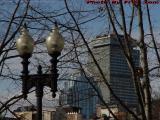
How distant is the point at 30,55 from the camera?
457 inches

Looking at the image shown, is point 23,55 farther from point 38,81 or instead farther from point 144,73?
point 144,73

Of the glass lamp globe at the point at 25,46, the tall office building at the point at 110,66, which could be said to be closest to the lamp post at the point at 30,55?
the glass lamp globe at the point at 25,46

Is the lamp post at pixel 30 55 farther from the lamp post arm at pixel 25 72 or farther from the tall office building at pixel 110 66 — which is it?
the tall office building at pixel 110 66

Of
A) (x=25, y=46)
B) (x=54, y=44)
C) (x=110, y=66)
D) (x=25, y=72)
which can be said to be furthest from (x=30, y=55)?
(x=110, y=66)

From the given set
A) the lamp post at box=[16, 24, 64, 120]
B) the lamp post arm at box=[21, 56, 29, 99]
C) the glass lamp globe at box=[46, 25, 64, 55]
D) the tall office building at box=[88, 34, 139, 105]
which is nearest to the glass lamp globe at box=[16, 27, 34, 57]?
the lamp post at box=[16, 24, 64, 120]

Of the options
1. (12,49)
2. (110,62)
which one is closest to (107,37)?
(110,62)

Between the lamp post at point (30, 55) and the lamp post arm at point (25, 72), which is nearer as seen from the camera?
the lamp post at point (30, 55)

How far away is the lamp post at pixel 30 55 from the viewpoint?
442 inches

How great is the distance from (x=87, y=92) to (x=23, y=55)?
6.71 m

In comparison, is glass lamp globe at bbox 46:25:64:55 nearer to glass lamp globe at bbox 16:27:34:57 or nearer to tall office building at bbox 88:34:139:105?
glass lamp globe at bbox 16:27:34:57

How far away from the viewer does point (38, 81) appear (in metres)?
11.7

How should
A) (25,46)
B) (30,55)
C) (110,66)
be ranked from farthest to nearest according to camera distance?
(110,66)
(30,55)
(25,46)

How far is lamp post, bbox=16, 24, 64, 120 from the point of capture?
11227 millimetres

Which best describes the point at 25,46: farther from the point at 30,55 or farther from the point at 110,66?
the point at 110,66
